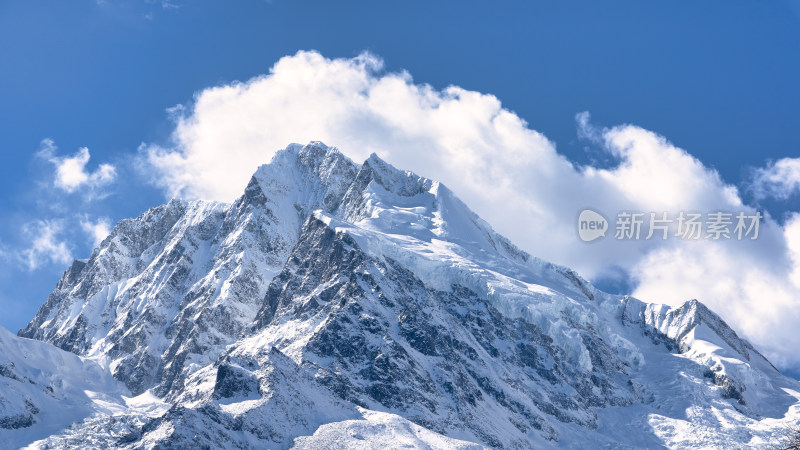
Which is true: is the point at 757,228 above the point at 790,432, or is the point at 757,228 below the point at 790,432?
above

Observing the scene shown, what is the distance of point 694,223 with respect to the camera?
181250 millimetres

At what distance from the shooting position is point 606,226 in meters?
200

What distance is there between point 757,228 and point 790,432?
134 metres

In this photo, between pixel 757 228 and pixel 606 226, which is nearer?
pixel 757 228

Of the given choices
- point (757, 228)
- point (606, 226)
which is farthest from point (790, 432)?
point (606, 226)

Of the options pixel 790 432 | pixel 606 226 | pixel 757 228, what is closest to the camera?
pixel 790 432

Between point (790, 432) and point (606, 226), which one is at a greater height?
point (606, 226)

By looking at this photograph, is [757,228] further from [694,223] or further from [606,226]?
[606,226]

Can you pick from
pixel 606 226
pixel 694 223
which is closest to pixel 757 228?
pixel 694 223

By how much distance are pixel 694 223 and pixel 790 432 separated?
140 meters

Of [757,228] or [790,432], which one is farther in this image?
[757,228]

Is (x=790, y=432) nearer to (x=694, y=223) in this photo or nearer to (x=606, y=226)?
(x=694, y=223)

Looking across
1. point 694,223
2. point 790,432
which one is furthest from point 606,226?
point 790,432

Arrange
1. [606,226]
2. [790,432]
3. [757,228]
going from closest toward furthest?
[790,432]
[757,228]
[606,226]
